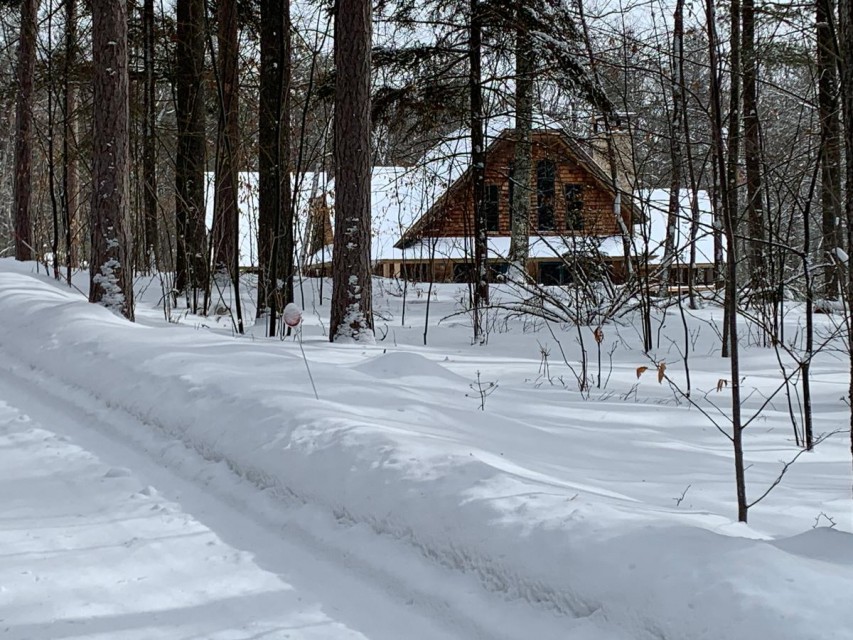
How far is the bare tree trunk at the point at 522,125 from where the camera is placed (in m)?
13.6

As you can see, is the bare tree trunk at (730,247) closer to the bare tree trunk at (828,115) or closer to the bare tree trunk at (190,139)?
the bare tree trunk at (828,115)

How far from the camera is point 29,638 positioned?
9.50 ft

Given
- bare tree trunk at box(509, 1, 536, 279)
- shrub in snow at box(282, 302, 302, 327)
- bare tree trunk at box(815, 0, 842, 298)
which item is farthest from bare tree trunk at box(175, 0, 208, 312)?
bare tree trunk at box(815, 0, 842, 298)

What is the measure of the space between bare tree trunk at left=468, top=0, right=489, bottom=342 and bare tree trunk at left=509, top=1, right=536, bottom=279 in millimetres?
553

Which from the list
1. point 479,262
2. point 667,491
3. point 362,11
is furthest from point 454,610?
point 479,262

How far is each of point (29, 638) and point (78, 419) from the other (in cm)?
327

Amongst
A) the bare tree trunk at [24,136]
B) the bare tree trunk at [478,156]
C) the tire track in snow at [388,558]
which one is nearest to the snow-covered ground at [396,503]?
→ the tire track in snow at [388,558]

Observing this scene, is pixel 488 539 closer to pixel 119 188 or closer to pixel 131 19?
pixel 119 188

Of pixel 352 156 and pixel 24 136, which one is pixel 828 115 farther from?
pixel 24 136

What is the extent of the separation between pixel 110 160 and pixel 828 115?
772 centimetres

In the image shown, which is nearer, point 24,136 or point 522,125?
point 522,125

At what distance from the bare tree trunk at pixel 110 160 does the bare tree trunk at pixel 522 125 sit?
4979 millimetres

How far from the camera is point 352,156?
31.8ft

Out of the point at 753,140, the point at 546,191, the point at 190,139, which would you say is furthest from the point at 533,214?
the point at 753,140
